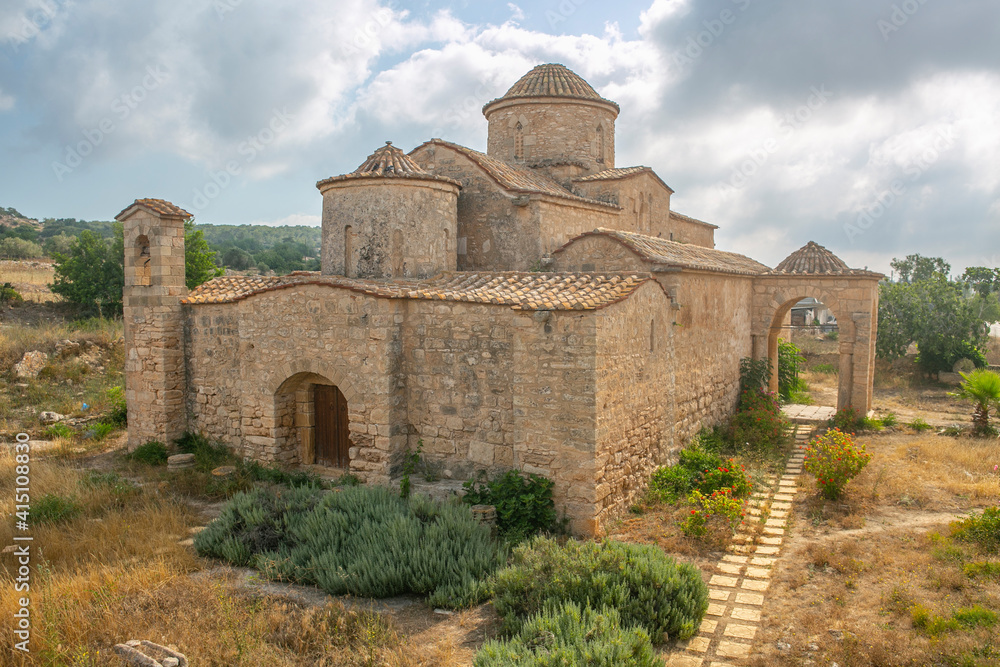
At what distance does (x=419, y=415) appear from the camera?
9.28 meters

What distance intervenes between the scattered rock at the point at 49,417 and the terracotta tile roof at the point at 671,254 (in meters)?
11.5

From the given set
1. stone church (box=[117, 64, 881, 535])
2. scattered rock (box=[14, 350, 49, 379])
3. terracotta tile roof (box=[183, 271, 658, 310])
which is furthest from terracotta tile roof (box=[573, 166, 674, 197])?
scattered rock (box=[14, 350, 49, 379])

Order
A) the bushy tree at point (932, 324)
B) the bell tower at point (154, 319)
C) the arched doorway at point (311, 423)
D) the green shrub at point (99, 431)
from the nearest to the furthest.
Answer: the arched doorway at point (311, 423) → the bell tower at point (154, 319) → the green shrub at point (99, 431) → the bushy tree at point (932, 324)

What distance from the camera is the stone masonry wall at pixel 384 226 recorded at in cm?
1097

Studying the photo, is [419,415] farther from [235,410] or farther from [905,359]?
[905,359]

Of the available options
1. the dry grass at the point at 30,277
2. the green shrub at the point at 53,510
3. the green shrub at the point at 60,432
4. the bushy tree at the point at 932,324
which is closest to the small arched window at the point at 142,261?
the green shrub at the point at 60,432

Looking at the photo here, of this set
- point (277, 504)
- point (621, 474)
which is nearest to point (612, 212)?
point (621, 474)

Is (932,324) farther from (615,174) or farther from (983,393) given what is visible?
(615,174)

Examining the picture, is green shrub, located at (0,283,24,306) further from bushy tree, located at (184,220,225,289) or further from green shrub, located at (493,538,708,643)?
green shrub, located at (493,538,708,643)

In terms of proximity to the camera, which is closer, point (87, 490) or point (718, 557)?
point (718, 557)

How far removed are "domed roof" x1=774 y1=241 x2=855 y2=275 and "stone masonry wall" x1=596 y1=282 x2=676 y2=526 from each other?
6.63 meters

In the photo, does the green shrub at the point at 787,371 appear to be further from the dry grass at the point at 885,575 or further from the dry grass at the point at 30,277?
the dry grass at the point at 30,277

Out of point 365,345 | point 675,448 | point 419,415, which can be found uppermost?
point 365,345

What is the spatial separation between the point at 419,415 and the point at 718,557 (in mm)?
4459
